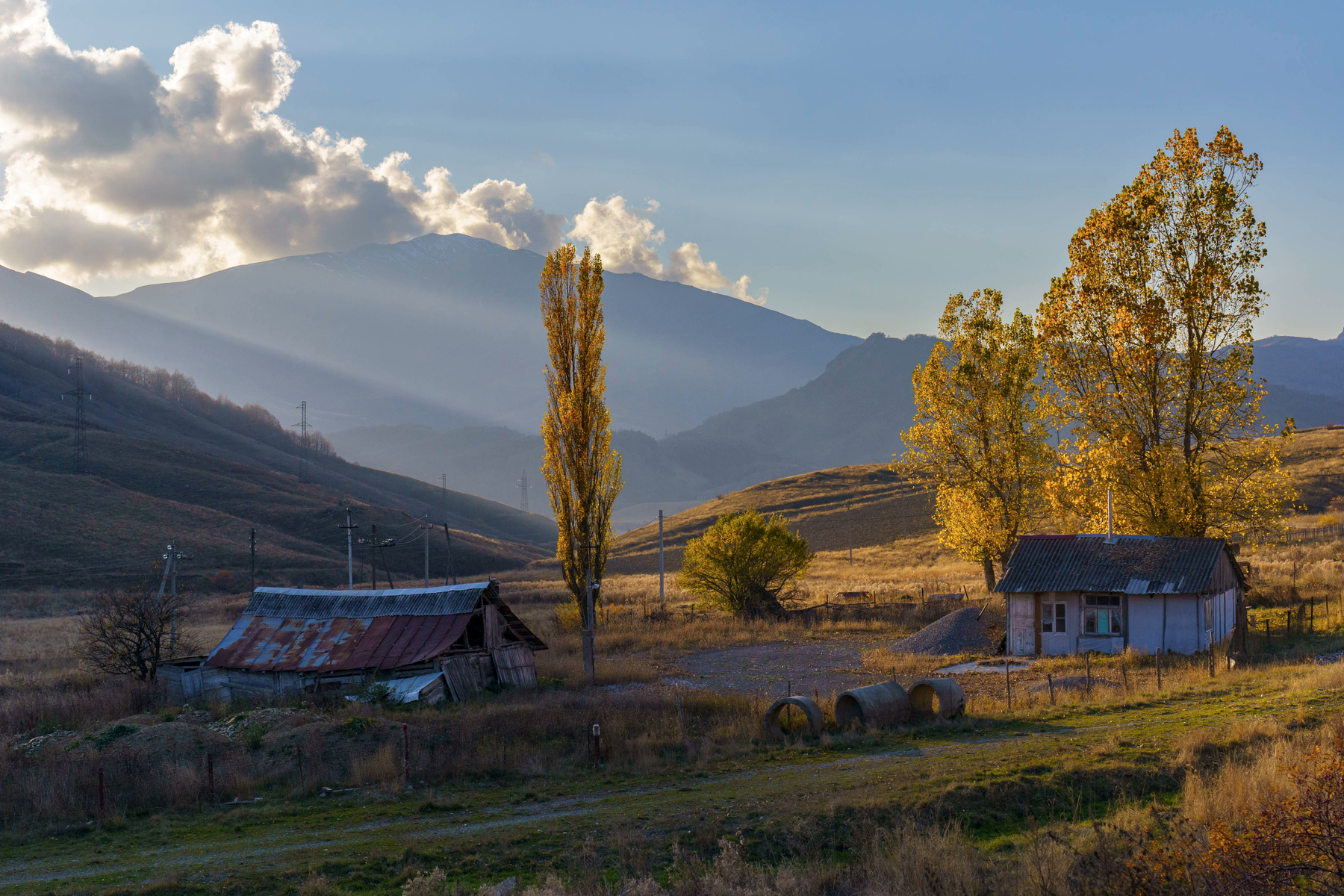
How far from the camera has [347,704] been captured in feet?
79.8

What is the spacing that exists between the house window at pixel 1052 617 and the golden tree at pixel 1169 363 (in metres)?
4.43

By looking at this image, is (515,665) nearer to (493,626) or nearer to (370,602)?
(493,626)

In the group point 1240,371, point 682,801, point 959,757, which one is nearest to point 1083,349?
point 1240,371

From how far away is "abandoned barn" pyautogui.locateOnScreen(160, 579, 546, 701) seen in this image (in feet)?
87.1

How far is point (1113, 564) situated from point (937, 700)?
14.5m

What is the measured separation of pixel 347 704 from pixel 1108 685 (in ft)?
66.5

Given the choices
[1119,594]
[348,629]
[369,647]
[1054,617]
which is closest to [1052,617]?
[1054,617]

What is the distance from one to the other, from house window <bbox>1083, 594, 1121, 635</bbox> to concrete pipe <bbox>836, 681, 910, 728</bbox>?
47.4 ft

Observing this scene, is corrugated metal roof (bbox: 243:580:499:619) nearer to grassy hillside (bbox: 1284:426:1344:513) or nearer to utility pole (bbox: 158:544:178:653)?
utility pole (bbox: 158:544:178:653)

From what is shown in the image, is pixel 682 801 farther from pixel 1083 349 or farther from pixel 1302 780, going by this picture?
pixel 1083 349

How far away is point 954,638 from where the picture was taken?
33.9 m

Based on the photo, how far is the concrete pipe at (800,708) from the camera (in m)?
19.1

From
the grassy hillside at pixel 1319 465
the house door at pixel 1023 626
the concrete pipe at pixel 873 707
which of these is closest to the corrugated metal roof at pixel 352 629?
the concrete pipe at pixel 873 707

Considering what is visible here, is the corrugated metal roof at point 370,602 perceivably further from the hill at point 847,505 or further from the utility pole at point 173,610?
the hill at point 847,505
